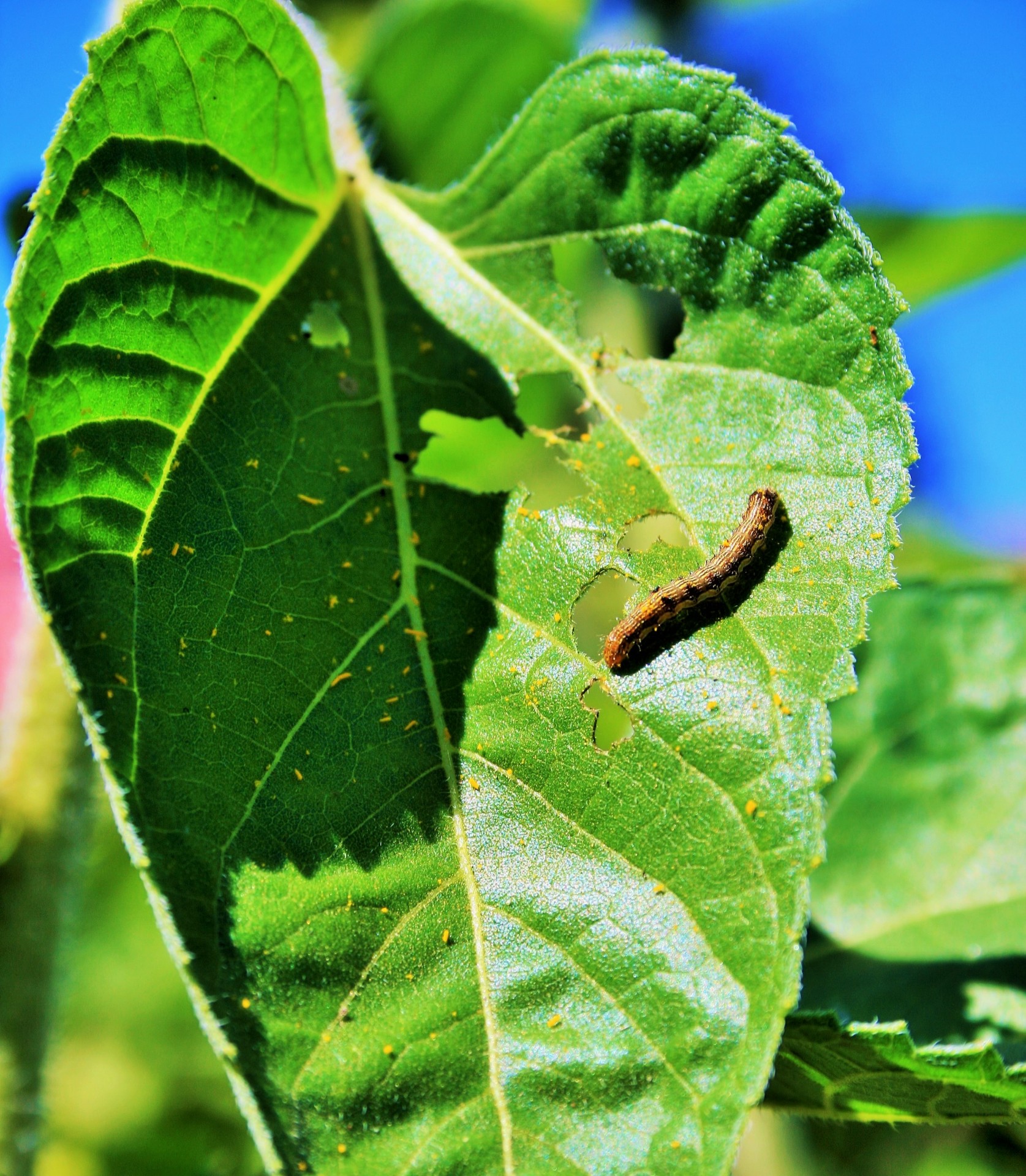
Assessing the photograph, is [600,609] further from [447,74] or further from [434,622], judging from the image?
[434,622]

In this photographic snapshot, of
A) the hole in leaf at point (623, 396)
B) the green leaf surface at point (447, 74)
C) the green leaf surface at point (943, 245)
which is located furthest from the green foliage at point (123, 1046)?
the green leaf surface at point (943, 245)

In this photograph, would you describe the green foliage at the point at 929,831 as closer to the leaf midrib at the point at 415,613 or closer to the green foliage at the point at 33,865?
the leaf midrib at the point at 415,613

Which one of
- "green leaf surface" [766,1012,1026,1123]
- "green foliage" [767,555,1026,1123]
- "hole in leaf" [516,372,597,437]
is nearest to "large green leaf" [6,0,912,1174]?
"green leaf surface" [766,1012,1026,1123]

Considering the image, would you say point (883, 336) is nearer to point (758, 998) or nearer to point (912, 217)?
point (758, 998)

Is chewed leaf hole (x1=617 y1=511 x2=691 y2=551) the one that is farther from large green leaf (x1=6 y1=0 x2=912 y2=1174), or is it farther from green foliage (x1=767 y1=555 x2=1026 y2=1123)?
green foliage (x1=767 y1=555 x2=1026 y2=1123)

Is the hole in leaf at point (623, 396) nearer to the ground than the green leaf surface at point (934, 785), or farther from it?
farther from it

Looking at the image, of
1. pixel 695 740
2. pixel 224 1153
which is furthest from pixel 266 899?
pixel 224 1153
